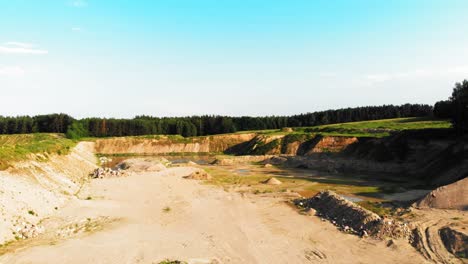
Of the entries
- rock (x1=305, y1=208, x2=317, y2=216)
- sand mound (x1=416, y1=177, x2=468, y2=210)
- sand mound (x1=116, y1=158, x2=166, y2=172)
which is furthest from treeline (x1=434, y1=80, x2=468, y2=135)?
sand mound (x1=116, y1=158, x2=166, y2=172)

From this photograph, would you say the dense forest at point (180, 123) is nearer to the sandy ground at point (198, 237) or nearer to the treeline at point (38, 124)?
the treeline at point (38, 124)

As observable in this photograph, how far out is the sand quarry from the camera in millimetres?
20125

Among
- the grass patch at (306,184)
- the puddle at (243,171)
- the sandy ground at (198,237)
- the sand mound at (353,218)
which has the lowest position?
the puddle at (243,171)

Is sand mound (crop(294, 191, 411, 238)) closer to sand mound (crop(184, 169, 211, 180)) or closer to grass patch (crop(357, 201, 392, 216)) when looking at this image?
grass patch (crop(357, 201, 392, 216))

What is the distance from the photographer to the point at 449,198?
28.8 meters

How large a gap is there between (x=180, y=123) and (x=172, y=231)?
12363 cm

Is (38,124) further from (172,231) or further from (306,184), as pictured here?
(172,231)

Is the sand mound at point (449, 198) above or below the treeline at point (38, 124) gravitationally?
below

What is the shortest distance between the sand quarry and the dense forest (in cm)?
10685

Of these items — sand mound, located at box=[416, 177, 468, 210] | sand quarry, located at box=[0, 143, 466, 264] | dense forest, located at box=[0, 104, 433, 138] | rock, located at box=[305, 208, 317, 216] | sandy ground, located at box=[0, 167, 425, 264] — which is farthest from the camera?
dense forest, located at box=[0, 104, 433, 138]

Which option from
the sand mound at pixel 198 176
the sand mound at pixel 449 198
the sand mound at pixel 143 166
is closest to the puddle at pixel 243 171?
the sand mound at pixel 198 176

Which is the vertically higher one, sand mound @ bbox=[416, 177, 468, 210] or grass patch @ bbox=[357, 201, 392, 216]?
sand mound @ bbox=[416, 177, 468, 210]

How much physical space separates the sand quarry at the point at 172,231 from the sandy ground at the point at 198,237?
58 millimetres

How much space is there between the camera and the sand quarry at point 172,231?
2012cm
